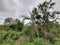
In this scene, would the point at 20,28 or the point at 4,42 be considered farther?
the point at 20,28

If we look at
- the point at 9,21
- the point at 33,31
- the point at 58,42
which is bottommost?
the point at 58,42

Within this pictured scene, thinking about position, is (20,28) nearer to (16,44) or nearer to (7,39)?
(7,39)

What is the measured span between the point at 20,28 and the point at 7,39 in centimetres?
313

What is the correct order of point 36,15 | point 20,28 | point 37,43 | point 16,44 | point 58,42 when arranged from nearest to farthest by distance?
point 37,43
point 16,44
point 58,42
point 36,15
point 20,28

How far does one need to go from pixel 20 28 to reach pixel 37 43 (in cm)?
597

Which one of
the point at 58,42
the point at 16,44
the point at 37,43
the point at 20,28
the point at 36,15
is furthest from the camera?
the point at 20,28

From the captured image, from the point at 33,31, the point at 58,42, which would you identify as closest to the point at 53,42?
the point at 58,42

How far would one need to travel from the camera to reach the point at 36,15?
17.4m

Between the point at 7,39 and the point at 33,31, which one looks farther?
the point at 7,39

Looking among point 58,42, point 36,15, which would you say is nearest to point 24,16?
point 36,15

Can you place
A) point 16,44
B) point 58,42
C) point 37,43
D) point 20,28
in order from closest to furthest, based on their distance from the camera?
point 37,43 → point 16,44 → point 58,42 → point 20,28

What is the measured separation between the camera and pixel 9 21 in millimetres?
19406

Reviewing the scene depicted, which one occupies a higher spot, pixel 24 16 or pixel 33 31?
pixel 24 16

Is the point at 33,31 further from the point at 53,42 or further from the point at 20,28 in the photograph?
the point at 20,28
